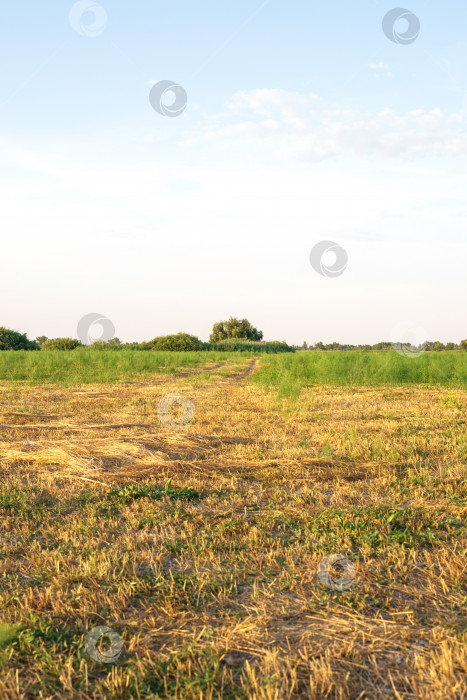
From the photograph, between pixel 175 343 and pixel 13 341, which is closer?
pixel 13 341

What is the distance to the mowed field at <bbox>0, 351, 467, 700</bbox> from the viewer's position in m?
2.43

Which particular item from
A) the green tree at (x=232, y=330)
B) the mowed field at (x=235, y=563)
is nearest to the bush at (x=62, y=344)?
the green tree at (x=232, y=330)

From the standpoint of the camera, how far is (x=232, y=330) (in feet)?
327

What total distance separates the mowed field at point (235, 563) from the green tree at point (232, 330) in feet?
295

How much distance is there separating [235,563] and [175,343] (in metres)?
68.3

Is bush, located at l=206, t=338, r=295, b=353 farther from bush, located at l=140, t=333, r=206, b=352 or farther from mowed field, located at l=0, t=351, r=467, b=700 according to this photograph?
mowed field, located at l=0, t=351, r=467, b=700

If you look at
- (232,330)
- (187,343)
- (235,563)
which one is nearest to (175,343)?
(187,343)

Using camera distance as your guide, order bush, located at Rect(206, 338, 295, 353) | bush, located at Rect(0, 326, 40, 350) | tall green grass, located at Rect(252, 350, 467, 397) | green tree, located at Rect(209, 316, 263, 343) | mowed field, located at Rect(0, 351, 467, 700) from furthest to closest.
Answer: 1. green tree, located at Rect(209, 316, 263, 343)
2. bush, located at Rect(206, 338, 295, 353)
3. bush, located at Rect(0, 326, 40, 350)
4. tall green grass, located at Rect(252, 350, 467, 397)
5. mowed field, located at Rect(0, 351, 467, 700)

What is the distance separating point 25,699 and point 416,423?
26.9 feet

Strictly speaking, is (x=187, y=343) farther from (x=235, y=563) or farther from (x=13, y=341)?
(x=235, y=563)

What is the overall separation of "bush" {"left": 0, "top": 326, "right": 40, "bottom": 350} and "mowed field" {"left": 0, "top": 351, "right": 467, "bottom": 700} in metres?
55.2

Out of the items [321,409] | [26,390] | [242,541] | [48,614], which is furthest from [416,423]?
[26,390]

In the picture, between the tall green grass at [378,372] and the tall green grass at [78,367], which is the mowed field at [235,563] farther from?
the tall green grass at [78,367]

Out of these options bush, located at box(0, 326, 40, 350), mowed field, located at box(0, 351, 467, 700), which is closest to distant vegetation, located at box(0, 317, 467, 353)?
bush, located at box(0, 326, 40, 350)
